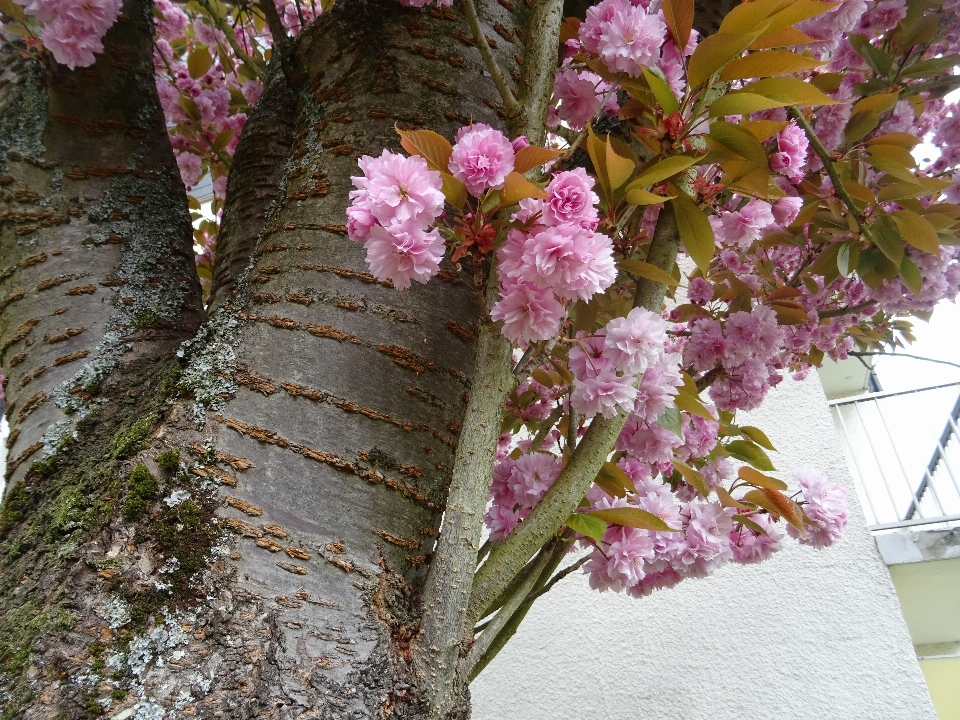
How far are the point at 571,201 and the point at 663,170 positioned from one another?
0.11 metres

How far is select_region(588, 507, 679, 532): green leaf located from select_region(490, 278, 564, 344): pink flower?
0.76 feet

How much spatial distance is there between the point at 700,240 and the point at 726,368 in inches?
25.0

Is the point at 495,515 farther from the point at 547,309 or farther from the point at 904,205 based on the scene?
the point at 904,205

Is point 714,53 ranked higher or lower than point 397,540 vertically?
higher

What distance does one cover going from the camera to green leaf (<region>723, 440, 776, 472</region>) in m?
1.05

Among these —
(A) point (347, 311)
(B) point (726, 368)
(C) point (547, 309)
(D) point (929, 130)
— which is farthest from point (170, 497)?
(D) point (929, 130)

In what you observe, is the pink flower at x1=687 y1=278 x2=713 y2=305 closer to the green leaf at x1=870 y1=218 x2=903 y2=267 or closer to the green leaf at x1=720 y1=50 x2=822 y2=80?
the green leaf at x1=870 y1=218 x2=903 y2=267

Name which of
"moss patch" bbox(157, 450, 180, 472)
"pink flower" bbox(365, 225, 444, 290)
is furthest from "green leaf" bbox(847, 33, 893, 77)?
"moss patch" bbox(157, 450, 180, 472)

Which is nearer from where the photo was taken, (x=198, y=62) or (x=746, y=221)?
(x=746, y=221)

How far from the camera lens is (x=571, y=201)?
554 mm

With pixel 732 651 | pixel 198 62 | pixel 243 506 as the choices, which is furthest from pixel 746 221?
pixel 732 651

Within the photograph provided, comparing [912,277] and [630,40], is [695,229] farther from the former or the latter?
[912,277]

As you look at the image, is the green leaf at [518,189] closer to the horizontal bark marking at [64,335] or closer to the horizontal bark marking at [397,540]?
the horizontal bark marking at [397,540]

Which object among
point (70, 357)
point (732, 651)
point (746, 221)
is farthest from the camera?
point (732, 651)
